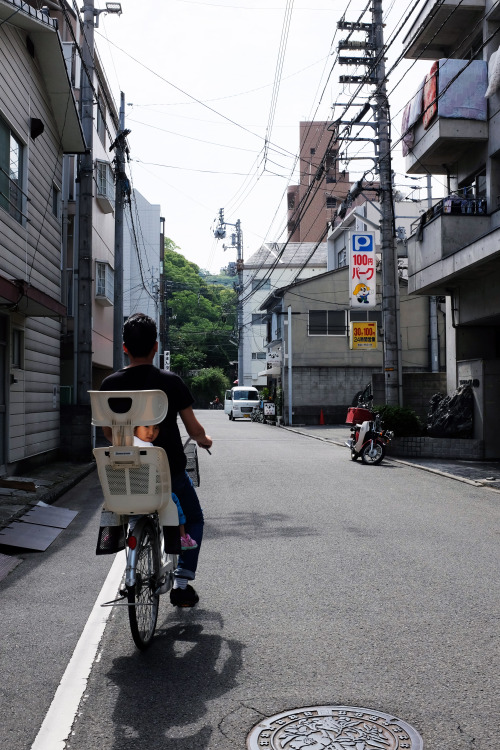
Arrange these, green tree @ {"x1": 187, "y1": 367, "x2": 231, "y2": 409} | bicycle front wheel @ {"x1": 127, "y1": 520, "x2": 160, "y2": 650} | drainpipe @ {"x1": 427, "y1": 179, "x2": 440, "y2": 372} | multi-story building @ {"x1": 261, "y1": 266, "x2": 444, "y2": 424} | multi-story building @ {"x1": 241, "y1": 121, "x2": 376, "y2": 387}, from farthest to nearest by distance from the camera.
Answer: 1. green tree @ {"x1": 187, "y1": 367, "x2": 231, "y2": 409}
2. multi-story building @ {"x1": 241, "y1": 121, "x2": 376, "y2": 387}
3. multi-story building @ {"x1": 261, "y1": 266, "x2": 444, "y2": 424}
4. drainpipe @ {"x1": 427, "y1": 179, "x2": 440, "y2": 372}
5. bicycle front wheel @ {"x1": 127, "y1": 520, "x2": 160, "y2": 650}

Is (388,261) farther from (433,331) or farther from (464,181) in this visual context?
(433,331)

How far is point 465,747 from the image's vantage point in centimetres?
291

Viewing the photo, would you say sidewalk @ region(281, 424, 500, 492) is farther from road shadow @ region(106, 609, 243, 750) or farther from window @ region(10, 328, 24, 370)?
road shadow @ region(106, 609, 243, 750)

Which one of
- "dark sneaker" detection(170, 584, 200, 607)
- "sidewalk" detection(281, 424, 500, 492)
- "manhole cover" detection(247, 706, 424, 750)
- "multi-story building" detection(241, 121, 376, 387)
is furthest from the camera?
"multi-story building" detection(241, 121, 376, 387)

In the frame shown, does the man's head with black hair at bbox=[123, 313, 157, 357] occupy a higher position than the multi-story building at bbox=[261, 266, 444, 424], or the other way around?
the multi-story building at bbox=[261, 266, 444, 424]

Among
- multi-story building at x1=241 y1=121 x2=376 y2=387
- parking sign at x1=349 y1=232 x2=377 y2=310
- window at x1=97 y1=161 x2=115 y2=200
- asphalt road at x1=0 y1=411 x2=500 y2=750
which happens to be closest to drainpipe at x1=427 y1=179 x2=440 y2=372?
parking sign at x1=349 y1=232 x2=377 y2=310

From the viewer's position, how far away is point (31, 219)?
45.4 feet

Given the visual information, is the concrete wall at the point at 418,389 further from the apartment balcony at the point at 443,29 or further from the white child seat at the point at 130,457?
the white child seat at the point at 130,457

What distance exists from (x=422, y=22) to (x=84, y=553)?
1602 centimetres

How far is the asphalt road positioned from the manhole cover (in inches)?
2.8

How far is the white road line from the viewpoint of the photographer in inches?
119

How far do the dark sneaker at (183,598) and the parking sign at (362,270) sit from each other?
22.4m

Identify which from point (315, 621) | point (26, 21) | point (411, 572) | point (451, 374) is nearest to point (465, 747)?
point (315, 621)

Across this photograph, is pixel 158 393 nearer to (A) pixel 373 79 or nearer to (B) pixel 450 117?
(B) pixel 450 117
